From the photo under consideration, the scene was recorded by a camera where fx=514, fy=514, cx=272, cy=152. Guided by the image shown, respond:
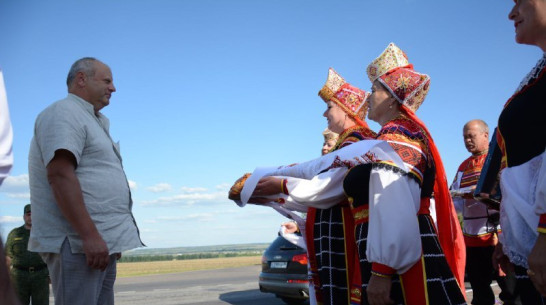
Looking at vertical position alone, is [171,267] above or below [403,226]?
below

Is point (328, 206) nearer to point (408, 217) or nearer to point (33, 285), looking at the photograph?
point (408, 217)

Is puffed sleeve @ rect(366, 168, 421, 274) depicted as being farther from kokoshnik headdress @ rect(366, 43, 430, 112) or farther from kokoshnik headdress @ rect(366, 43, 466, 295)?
kokoshnik headdress @ rect(366, 43, 430, 112)

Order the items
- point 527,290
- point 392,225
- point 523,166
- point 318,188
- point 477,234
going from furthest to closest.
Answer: point 477,234
point 318,188
point 392,225
point 527,290
point 523,166

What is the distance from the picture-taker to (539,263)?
6.16ft

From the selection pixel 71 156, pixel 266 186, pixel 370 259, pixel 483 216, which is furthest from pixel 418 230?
pixel 483 216

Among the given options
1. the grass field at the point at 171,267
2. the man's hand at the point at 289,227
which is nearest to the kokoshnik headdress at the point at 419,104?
the man's hand at the point at 289,227

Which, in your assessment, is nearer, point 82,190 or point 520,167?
point 520,167

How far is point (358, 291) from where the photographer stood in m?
3.07

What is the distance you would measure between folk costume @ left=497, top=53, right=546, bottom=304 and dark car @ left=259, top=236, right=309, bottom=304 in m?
6.53

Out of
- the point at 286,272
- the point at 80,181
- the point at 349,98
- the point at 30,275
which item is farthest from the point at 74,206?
the point at 286,272

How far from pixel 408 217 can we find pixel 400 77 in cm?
102

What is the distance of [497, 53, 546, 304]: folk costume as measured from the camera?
2.09m

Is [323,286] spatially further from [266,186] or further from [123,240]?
[123,240]

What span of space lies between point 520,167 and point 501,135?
0.71ft
